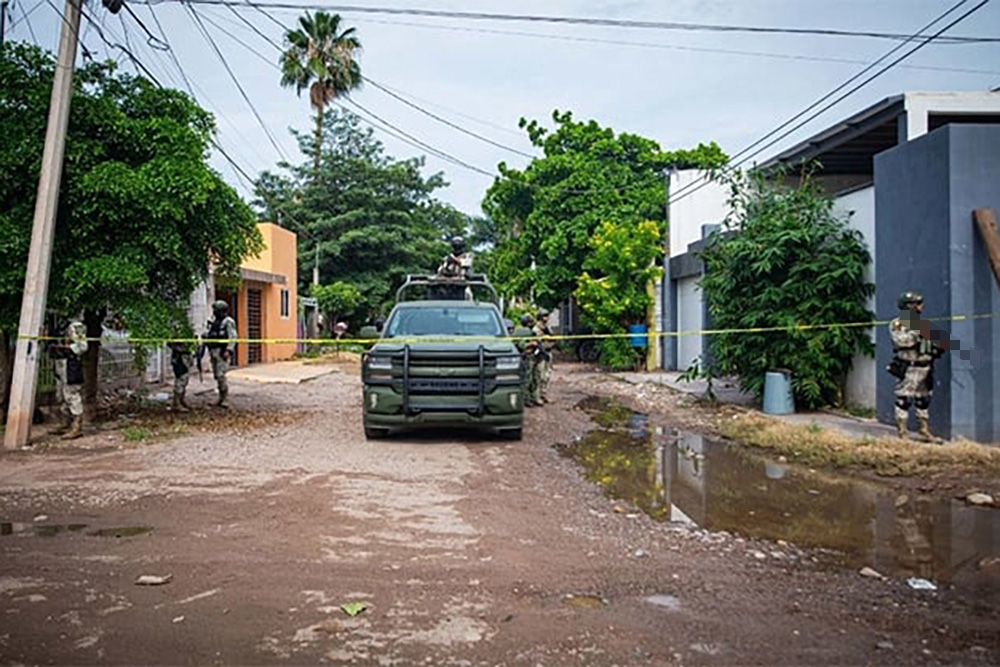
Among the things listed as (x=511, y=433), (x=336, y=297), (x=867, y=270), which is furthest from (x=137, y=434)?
(x=336, y=297)

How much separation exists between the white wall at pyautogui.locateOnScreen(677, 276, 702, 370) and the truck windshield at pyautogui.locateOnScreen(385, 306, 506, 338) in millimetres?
11315

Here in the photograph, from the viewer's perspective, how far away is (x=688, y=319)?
22.7m

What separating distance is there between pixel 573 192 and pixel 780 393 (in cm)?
1665

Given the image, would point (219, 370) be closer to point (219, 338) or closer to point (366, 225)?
point (219, 338)

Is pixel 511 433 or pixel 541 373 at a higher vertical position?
pixel 541 373

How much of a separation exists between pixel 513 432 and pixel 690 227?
15772mm

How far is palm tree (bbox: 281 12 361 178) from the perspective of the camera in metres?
37.9

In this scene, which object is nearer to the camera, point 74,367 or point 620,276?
point 74,367

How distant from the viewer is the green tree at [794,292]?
1208 centimetres

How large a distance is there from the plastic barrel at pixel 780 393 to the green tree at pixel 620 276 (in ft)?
31.3

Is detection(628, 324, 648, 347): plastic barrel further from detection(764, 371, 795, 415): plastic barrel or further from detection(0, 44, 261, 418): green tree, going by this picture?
detection(0, 44, 261, 418): green tree

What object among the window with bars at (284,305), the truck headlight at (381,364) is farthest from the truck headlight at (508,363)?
the window with bars at (284,305)

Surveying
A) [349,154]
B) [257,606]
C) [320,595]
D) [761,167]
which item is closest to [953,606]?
[320,595]

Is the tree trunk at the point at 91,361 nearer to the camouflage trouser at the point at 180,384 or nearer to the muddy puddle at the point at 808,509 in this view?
the camouflage trouser at the point at 180,384
